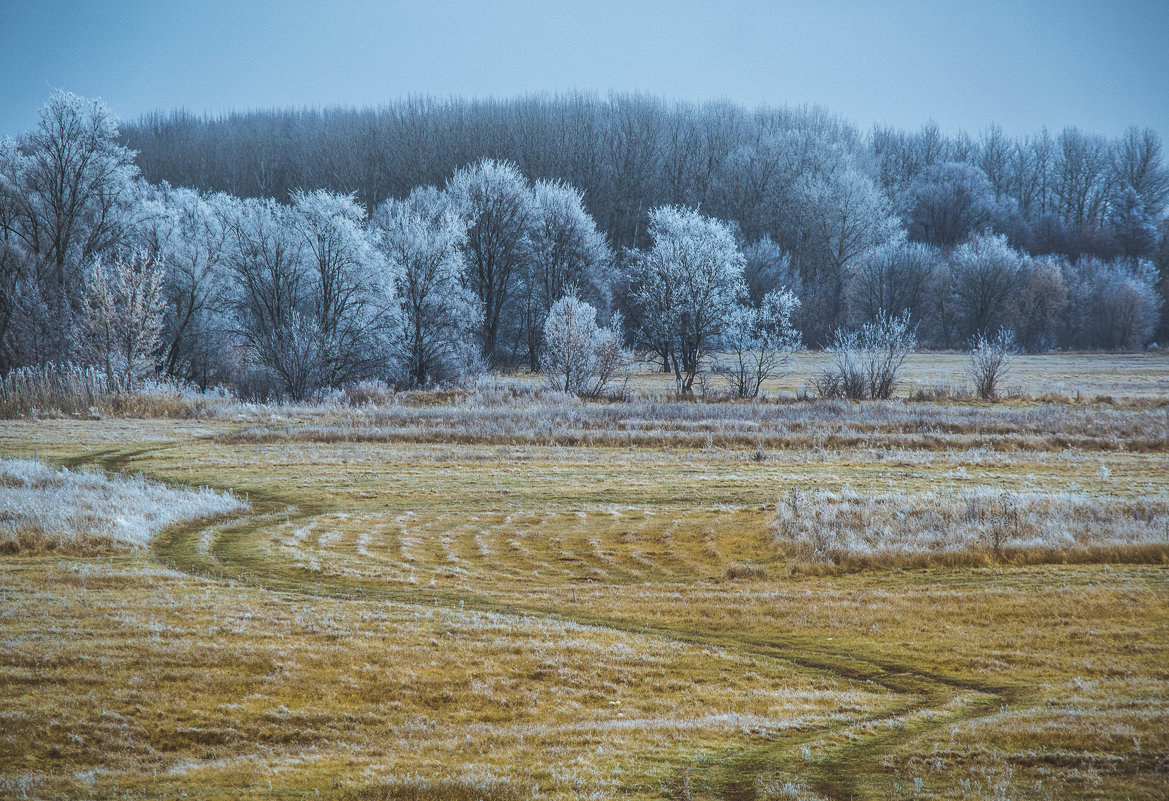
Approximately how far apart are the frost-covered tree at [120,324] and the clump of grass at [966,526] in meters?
36.9

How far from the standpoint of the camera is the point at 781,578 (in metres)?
16.8

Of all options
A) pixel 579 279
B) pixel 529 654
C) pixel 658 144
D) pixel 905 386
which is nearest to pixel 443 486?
pixel 529 654

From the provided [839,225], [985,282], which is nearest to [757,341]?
[985,282]

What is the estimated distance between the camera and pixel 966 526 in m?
18.7

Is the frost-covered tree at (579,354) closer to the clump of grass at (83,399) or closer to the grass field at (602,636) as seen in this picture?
the clump of grass at (83,399)

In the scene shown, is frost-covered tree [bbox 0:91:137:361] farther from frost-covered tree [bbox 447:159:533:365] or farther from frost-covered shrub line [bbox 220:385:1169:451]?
frost-covered tree [bbox 447:159:533:365]

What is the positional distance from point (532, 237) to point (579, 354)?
933 inches

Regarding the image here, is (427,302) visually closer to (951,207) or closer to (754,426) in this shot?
(754,426)

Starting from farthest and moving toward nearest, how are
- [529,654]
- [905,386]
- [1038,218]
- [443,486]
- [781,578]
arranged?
[1038,218]
[905,386]
[443,486]
[781,578]
[529,654]

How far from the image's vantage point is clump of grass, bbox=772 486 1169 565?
17422 mm

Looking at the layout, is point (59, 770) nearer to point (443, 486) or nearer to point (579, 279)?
point (443, 486)

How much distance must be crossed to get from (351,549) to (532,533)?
420 centimetres

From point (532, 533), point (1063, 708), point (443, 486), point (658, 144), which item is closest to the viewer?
point (1063, 708)

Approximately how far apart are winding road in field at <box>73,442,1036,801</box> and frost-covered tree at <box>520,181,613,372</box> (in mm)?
50144
